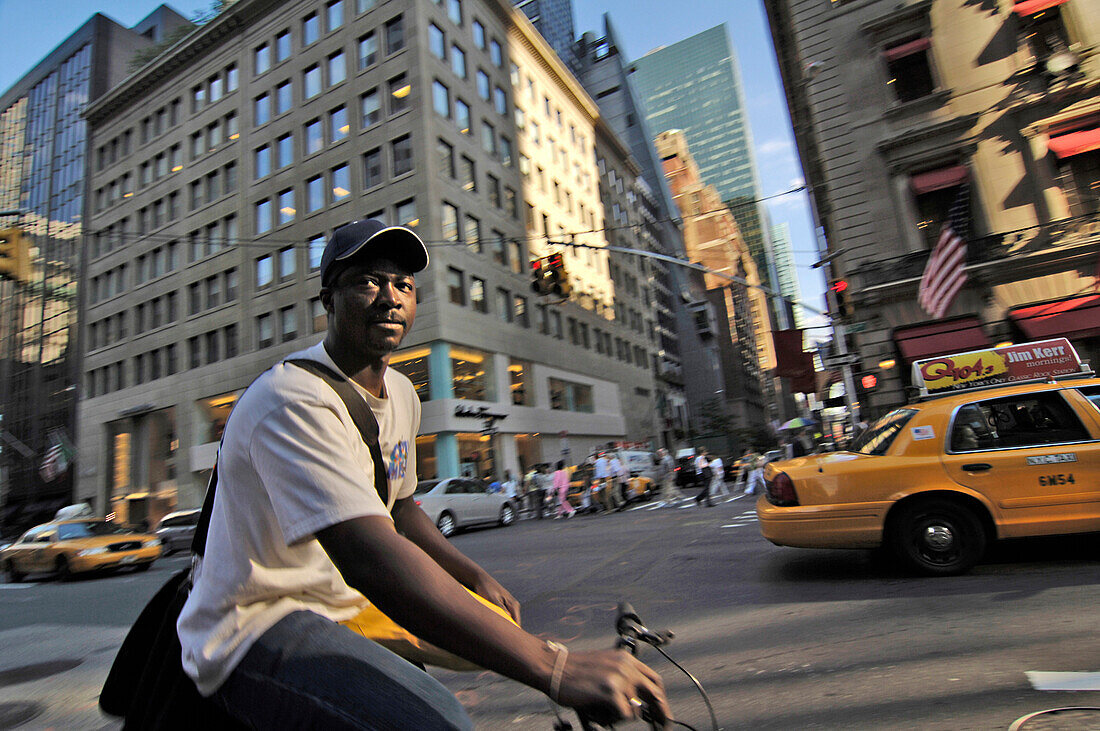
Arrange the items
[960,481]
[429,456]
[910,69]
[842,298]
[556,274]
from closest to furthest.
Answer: [960,481] < [556,274] < [842,298] < [910,69] < [429,456]

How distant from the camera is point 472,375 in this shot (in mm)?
29719

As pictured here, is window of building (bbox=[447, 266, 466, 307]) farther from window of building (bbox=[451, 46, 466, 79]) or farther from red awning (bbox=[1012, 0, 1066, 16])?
red awning (bbox=[1012, 0, 1066, 16])

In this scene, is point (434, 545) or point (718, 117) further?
point (718, 117)

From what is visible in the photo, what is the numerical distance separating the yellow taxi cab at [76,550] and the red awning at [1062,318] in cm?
2159

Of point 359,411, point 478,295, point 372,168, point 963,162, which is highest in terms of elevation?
point 372,168

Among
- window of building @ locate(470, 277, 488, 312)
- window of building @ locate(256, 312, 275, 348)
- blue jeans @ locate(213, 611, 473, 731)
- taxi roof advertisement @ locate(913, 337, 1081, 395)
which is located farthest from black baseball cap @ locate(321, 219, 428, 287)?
window of building @ locate(256, 312, 275, 348)

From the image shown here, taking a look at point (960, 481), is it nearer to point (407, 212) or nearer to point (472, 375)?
point (472, 375)

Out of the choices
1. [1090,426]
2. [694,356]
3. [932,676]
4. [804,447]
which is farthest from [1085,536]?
[694,356]

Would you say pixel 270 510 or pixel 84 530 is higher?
pixel 270 510

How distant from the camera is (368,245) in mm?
1585

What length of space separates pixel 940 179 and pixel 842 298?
459 centimetres

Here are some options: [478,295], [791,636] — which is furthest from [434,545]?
[478,295]

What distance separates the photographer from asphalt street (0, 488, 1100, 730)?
306cm

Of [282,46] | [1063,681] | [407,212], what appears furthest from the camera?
[282,46]
